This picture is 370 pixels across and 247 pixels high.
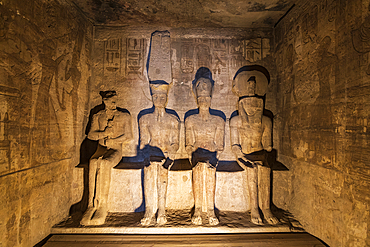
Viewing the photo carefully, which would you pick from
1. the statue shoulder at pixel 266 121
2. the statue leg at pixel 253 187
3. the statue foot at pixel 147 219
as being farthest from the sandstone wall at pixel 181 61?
the statue foot at pixel 147 219

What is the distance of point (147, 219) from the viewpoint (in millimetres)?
3432

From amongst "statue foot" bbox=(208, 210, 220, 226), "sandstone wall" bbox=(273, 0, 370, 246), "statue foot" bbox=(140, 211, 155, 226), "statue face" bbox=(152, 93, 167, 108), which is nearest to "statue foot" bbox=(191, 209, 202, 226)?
"statue foot" bbox=(208, 210, 220, 226)

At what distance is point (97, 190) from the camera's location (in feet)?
11.8

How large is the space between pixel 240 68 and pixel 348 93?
8.13 ft

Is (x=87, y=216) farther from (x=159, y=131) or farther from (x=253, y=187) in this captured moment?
(x=253, y=187)

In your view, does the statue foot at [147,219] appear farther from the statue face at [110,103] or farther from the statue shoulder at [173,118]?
the statue face at [110,103]

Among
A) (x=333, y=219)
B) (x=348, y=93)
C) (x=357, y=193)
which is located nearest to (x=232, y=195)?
(x=333, y=219)

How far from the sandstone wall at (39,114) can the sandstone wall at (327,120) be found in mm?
4462

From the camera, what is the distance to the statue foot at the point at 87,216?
3.39 m

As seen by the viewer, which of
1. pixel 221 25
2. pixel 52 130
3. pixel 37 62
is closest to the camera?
pixel 37 62

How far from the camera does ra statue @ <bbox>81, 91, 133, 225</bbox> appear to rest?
358 cm

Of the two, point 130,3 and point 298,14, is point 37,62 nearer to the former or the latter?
point 130,3

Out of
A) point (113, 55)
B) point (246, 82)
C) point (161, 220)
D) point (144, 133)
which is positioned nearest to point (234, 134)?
point (246, 82)

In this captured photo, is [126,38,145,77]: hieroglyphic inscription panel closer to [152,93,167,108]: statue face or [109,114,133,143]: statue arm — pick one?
[152,93,167,108]: statue face
